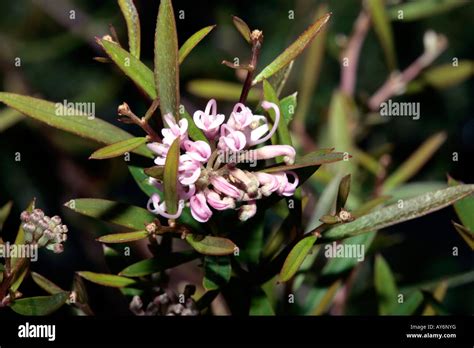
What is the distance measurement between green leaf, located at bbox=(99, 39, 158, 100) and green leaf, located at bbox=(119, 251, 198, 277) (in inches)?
6.3

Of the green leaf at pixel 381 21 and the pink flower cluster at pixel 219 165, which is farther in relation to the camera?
the green leaf at pixel 381 21

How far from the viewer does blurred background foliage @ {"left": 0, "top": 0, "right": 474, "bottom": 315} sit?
3.96 feet

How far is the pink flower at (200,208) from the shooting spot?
0.56m

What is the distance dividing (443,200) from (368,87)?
87cm

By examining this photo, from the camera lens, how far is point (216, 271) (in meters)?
0.62

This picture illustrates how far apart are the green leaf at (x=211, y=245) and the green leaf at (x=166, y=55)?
0.13 m

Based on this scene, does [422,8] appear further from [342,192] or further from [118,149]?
[118,149]

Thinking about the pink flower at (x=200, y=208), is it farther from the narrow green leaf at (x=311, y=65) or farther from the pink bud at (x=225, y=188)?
the narrow green leaf at (x=311, y=65)

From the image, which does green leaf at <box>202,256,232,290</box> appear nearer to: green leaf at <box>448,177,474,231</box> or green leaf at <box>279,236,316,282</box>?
green leaf at <box>279,236,316,282</box>

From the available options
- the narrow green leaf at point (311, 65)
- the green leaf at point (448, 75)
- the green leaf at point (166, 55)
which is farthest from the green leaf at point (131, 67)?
the green leaf at point (448, 75)

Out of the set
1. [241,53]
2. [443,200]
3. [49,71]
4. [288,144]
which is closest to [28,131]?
[49,71]

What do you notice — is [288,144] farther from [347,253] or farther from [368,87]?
[368,87]

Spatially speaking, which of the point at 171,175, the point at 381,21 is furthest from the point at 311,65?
the point at 171,175

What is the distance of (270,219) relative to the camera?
1.00 meters
